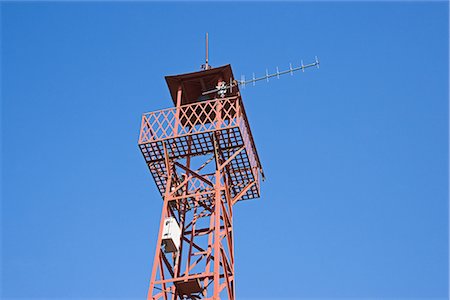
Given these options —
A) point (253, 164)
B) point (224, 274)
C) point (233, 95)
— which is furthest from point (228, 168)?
point (224, 274)

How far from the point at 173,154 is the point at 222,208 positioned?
2.74 meters

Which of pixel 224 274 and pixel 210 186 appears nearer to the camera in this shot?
pixel 224 274

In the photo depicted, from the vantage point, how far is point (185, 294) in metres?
21.2

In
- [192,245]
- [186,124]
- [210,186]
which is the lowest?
[192,245]

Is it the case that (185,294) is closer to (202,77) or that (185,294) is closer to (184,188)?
(184,188)

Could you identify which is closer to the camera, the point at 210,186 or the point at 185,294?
the point at 185,294

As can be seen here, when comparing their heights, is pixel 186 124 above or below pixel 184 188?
above

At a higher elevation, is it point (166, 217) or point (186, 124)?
point (186, 124)

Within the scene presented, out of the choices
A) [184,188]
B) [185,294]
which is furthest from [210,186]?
[185,294]

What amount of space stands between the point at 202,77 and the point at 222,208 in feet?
18.9

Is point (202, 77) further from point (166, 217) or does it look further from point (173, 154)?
point (166, 217)

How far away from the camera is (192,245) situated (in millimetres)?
22766

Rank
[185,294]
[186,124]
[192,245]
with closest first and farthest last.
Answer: [185,294] → [192,245] → [186,124]

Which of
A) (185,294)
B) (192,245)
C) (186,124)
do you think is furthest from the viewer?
(186,124)
